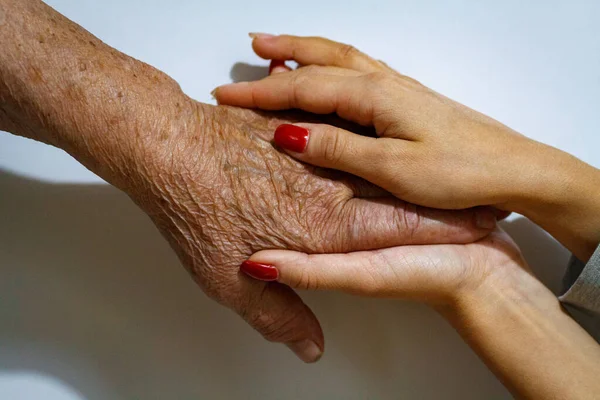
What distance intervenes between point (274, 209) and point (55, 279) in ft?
1.85

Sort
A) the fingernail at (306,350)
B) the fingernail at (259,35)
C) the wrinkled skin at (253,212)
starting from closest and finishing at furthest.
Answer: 1. the wrinkled skin at (253,212)
2. the fingernail at (306,350)
3. the fingernail at (259,35)

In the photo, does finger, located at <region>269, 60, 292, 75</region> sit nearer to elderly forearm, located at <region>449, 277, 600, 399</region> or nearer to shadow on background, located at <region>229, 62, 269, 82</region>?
shadow on background, located at <region>229, 62, 269, 82</region>

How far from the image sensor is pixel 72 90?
83cm

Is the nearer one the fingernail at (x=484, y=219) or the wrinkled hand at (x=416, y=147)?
the wrinkled hand at (x=416, y=147)

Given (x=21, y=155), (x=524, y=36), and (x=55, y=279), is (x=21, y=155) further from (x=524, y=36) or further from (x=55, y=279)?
(x=524, y=36)

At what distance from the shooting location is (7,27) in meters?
A: 0.79

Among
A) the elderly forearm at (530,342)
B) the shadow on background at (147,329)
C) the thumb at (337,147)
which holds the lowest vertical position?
the shadow on background at (147,329)

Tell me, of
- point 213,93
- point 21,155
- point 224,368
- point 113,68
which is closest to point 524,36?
point 213,93

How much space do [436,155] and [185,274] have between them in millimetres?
655

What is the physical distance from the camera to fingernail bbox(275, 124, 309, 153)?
3.05 feet

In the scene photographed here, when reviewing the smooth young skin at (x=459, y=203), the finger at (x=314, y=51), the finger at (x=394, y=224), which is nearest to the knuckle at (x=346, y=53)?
the finger at (x=314, y=51)

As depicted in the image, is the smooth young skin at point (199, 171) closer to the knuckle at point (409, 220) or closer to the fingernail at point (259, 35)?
the knuckle at point (409, 220)

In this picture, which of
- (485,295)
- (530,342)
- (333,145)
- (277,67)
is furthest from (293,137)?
(530,342)

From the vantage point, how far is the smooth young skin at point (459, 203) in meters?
0.90
